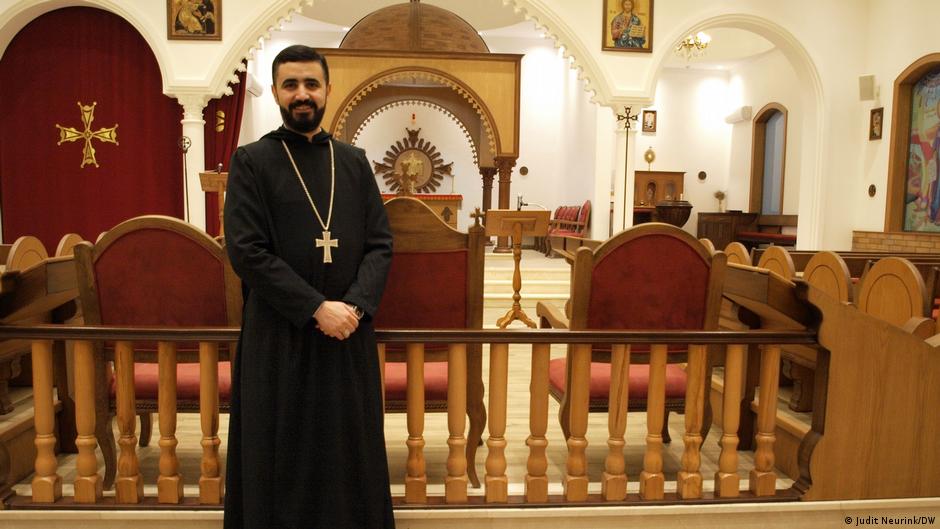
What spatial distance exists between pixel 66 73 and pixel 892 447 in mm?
9768

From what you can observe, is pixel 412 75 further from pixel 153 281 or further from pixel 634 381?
pixel 634 381

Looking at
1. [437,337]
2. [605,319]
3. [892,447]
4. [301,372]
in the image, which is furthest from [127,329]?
[892,447]

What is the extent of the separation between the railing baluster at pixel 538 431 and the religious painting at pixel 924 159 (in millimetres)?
8417

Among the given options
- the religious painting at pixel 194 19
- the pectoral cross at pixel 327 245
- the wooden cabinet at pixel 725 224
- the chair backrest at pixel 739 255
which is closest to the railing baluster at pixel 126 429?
the pectoral cross at pixel 327 245

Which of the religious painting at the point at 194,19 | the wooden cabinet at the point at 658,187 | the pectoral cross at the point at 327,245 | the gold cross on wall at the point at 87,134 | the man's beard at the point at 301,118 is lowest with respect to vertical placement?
the pectoral cross at the point at 327,245

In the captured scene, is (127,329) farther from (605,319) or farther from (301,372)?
(605,319)

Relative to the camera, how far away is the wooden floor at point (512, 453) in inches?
105

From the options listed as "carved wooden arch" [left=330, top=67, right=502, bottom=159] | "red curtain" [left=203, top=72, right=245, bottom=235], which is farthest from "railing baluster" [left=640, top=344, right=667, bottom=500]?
"carved wooden arch" [left=330, top=67, right=502, bottom=159]

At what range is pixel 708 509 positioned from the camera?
2244mm

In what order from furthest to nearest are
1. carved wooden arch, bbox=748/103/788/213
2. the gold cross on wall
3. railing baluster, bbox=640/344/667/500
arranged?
carved wooden arch, bbox=748/103/788/213
the gold cross on wall
railing baluster, bbox=640/344/667/500

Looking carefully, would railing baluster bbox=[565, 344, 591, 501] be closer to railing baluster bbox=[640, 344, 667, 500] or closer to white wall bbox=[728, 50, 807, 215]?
railing baluster bbox=[640, 344, 667, 500]

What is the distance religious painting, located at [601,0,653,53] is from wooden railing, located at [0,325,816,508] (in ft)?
23.3

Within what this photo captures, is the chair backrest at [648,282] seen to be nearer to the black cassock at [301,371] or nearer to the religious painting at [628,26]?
the black cassock at [301,371]

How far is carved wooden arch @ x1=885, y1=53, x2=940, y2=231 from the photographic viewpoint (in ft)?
27.3
